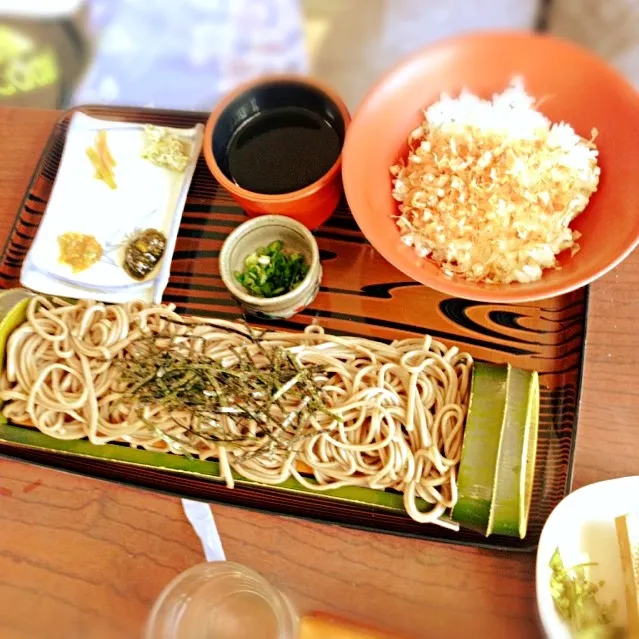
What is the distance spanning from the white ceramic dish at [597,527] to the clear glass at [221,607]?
673 mm

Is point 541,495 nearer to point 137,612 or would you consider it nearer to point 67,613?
point 137,612

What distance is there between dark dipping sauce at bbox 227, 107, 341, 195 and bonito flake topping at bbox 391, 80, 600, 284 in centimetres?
28

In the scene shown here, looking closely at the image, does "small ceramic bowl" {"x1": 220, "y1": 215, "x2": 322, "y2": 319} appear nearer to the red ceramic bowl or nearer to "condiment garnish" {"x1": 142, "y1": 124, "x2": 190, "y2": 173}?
the red ceramic bowl

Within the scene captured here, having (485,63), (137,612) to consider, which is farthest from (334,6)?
(137,612)

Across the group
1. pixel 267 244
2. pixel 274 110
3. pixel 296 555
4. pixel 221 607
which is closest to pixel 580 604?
pixel 296 555

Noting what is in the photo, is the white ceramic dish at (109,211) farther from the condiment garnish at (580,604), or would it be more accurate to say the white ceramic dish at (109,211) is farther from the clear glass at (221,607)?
the condiment garnish at (580,604)

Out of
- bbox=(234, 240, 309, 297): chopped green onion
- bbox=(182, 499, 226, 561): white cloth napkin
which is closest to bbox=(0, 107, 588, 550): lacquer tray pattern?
bbox=(182, 499, 226, 561): white cloth napkin

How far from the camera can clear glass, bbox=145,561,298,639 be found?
1.48 metres

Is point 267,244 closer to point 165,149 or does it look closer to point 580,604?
point 165,149

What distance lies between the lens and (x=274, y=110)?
1952mm

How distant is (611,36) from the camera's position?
7.97 ft

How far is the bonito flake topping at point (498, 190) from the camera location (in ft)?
5.53

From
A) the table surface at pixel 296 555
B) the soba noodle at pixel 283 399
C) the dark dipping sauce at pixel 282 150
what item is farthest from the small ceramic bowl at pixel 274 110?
the table surface at pixel 296 555

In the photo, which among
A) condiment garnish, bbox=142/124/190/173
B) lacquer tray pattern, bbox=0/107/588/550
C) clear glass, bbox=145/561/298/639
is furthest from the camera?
condiment garnish, bbox=142/124/190/173
